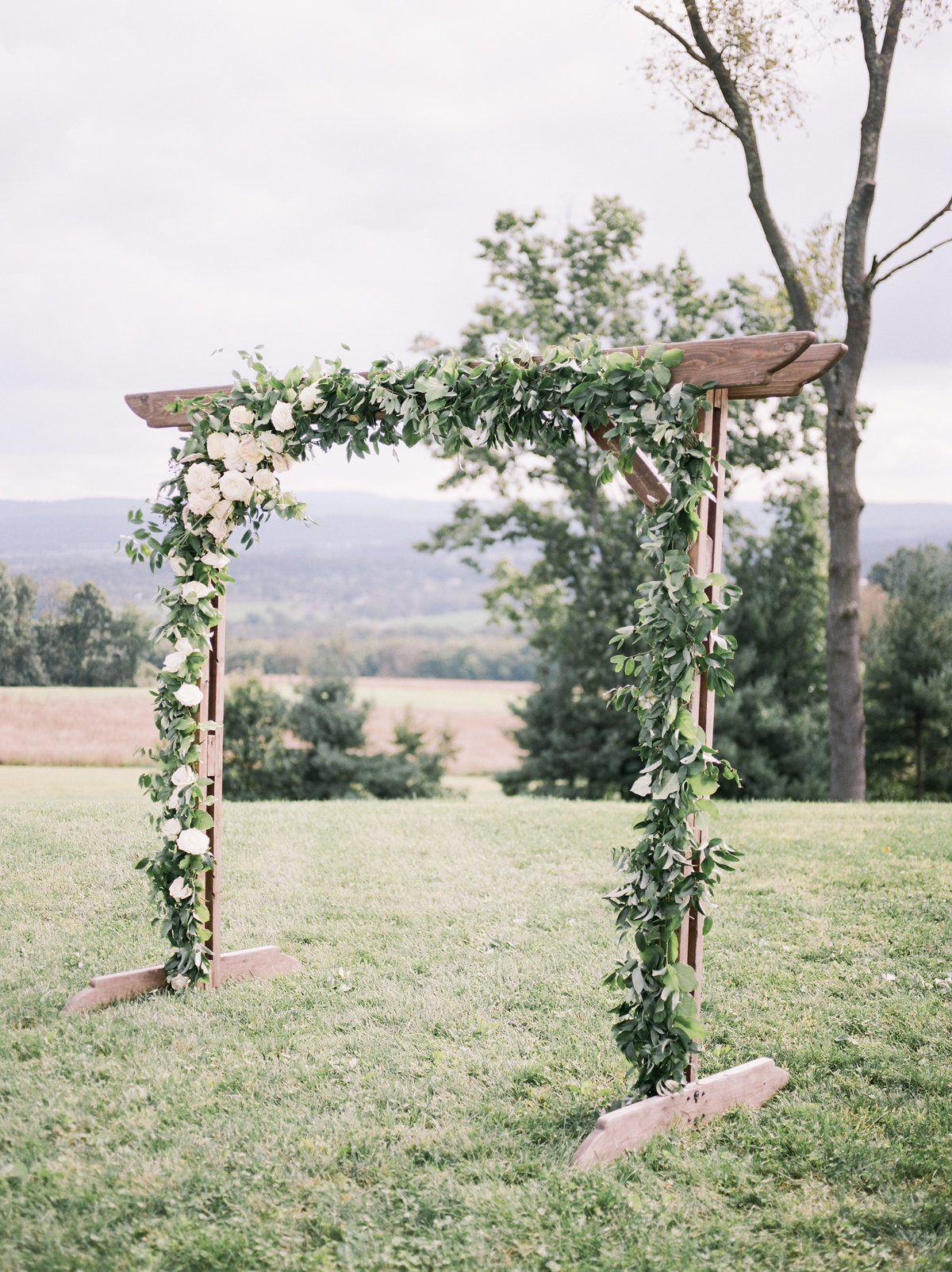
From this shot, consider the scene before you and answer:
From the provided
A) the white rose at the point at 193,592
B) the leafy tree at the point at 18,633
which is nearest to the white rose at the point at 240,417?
the white rose at the point at 193,592

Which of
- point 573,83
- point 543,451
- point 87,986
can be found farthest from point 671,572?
point 573,83

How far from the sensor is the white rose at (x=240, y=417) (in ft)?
11.5

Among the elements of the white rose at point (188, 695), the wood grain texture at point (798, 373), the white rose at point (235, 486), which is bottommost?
the white rose at point (188, 695)

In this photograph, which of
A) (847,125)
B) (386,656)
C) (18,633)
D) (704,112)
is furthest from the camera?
(386,656)

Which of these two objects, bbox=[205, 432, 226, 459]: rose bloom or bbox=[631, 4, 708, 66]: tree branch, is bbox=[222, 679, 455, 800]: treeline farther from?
bbox=[205, 432, 226, 459]: rose bloom

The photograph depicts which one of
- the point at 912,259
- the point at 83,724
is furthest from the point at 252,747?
the point at 912,259

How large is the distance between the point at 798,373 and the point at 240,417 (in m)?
2.10

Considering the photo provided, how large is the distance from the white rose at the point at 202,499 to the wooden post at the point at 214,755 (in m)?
0.43

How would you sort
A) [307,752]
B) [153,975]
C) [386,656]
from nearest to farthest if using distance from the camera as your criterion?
[153,975] < [307,752] < [386,656]

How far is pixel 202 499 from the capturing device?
3.59 m

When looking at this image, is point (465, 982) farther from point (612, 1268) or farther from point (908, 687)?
point (908, 687)

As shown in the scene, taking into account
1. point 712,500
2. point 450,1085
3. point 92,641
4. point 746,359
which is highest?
point 746,359

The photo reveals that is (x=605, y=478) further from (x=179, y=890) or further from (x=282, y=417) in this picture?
(x=179, y=890)

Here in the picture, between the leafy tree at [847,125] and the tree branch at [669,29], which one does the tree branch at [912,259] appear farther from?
the tree branch at [669,29]
